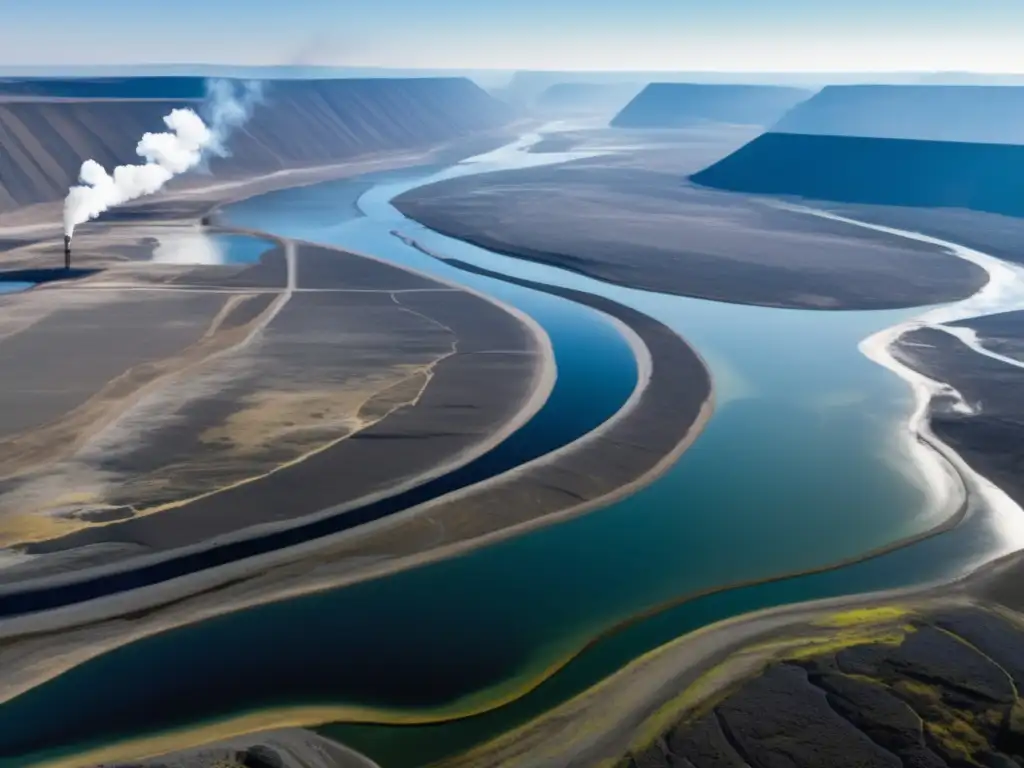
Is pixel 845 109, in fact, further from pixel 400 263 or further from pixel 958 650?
pixel 958 650

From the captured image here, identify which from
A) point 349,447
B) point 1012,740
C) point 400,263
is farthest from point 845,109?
point 1012,740

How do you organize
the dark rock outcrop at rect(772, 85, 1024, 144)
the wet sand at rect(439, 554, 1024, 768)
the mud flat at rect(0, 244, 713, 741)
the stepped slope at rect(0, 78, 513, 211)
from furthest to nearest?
the dark rock outcrop at rect(772, 85, 1024, 144) < the stepped slope at rect(0, 78, 513, 211) < the mud flat at rect(0, 244, 713, 741) < the wet sand at rect(439, 554, 1024, 768)

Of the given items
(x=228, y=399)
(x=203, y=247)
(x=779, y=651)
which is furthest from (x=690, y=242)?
(x=779, y=651)

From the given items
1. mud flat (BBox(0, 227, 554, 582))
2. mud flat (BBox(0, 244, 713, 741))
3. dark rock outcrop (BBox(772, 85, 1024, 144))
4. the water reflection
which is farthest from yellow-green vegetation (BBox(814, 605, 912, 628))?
dark rock outcrop (BBox(772, 85, 1024, 144))

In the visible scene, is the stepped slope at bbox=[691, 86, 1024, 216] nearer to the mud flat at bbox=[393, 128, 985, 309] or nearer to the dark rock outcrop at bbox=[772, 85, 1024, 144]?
the dark rock outcrop at bbox=[772, 85, 1024, 144]

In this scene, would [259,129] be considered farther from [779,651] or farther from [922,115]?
[779,651]

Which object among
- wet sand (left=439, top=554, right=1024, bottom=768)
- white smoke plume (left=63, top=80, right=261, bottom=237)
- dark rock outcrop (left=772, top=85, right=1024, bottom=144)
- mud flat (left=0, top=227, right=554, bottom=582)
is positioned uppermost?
dark rock outcrop (left=772, top=85, right=1024, bottom=144)

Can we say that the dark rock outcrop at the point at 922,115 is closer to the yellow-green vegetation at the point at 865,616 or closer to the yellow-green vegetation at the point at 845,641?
the yellow-green vegetation at the point at 865,616
